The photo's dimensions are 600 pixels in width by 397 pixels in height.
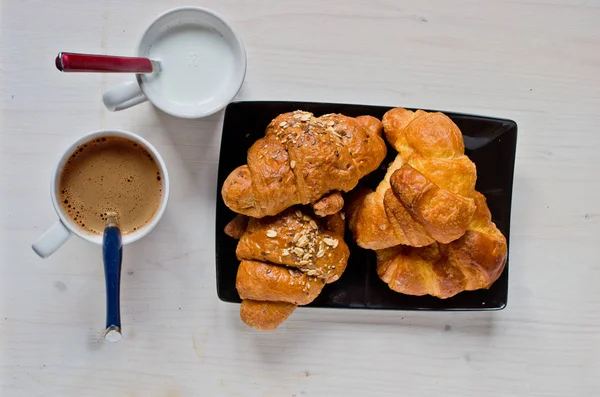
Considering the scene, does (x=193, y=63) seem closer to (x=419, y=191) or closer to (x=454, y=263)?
(x=419, y=191)

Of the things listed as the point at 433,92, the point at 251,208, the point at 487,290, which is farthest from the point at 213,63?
the point at 487,290

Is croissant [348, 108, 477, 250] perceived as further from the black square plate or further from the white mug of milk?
the white mug of milk

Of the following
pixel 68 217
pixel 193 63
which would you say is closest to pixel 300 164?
pixel 193 63

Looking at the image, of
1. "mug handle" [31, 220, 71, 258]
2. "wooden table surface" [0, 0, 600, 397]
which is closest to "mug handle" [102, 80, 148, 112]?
"wooden table surface" [0, 0, 600, 397]

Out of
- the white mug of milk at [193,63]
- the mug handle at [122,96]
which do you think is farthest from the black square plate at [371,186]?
the mug handle at [122,96]

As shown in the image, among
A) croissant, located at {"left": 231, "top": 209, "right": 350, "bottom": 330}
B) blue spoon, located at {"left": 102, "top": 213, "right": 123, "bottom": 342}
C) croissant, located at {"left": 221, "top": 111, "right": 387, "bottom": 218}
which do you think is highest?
croissant, located at {"left": 221, "top": 111, "right": 387, "bottom": 218}

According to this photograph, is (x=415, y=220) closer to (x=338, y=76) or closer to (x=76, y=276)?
(x=338, y=76)

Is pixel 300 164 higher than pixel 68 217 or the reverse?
higher
